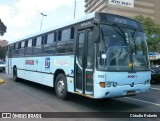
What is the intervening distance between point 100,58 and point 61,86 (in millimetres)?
2980

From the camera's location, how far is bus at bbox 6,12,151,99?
8.73 meters

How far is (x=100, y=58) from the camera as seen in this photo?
8.73 meters

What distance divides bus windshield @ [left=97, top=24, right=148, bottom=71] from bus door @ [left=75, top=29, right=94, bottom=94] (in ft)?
1.52

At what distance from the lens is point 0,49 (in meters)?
80.0

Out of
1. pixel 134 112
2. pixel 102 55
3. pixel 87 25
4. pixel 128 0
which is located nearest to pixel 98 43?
pixel 102 55

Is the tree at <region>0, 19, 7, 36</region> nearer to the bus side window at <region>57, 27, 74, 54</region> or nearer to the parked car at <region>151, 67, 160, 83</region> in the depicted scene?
the parked car at <region>151, 67, 160, 83</region>

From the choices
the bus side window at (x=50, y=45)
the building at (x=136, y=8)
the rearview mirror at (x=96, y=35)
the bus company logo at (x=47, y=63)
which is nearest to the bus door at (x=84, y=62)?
the rearview mirror at (x=96, y=35)

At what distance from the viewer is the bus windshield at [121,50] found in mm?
8758

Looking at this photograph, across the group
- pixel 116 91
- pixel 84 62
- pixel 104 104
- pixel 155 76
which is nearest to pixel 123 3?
pixel 155 76

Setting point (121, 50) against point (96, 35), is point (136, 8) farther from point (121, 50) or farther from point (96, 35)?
point (96, 35)

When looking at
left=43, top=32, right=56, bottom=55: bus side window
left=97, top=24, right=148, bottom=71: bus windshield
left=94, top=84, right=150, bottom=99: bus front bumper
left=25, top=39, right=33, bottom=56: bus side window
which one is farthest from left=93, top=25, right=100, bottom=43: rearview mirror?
left=25, top=39, right=33, bottom=56: bus side window

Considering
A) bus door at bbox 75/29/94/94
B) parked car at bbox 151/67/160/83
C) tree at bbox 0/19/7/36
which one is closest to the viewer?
bus door at bbox 75/29/94/94

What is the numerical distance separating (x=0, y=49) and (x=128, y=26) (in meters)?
74.3

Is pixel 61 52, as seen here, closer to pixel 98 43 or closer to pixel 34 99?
pixel 34 99
